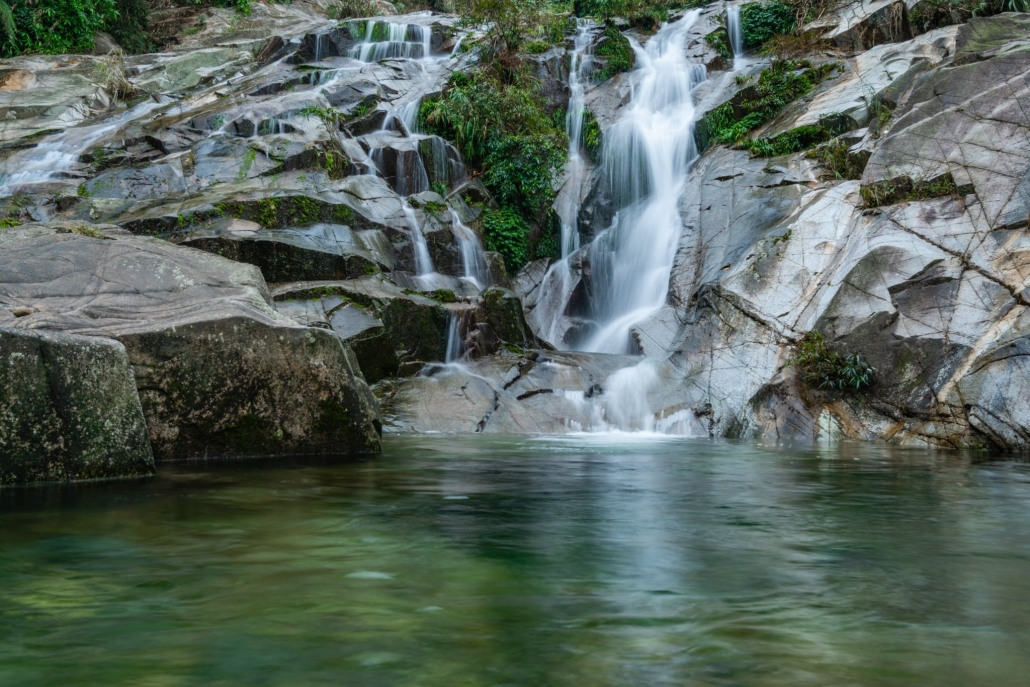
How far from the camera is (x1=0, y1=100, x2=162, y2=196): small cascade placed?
51.6ft

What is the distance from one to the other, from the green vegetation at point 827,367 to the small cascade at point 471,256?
631 cm

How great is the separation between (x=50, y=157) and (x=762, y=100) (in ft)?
52.6

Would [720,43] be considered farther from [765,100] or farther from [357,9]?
[357,9]

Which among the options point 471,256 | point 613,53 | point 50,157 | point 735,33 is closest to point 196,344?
point 471,256

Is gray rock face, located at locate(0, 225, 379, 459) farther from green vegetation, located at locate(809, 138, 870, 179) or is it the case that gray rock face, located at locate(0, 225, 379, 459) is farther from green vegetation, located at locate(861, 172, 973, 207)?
green vegetation, located at locate(809, 138, 870, 179)

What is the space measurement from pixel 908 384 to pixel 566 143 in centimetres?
1163

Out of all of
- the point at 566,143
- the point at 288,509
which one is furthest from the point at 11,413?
the point at 566,143

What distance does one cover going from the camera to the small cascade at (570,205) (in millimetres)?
16906

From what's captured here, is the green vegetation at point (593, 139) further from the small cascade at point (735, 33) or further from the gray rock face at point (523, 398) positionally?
the gray rock face at point (523, 398)

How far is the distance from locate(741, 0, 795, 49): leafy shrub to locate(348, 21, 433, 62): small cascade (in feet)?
31.2

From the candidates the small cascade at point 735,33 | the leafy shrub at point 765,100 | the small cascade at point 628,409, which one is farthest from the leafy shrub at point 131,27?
the small cascade at point 628,409

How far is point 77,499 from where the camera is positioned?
4445mm

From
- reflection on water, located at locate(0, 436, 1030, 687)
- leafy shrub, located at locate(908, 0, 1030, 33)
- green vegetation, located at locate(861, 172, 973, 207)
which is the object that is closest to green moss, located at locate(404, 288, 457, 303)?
green vegetation, located at locate(861, 172, 973, 207)

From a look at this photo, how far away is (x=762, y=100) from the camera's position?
57.9ft
